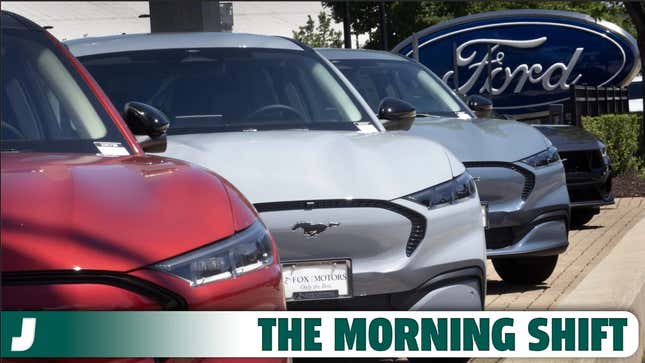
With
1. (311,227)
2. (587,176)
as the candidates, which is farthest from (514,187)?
(587,176)

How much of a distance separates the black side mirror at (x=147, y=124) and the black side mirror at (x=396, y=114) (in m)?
2.47

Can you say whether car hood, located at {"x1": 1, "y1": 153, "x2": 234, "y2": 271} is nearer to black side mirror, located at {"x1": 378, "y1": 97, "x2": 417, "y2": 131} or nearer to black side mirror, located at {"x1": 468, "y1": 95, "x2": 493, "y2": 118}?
black side mirror, located at {"x1": 378, "y1": 97, "x2": 417, "y2": 131}

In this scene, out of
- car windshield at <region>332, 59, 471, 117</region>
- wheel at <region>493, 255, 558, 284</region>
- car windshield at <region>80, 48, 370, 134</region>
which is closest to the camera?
car windshield at <region>80, 48, 370, 134</region>

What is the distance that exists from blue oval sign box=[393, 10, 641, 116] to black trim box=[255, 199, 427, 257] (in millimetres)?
24297

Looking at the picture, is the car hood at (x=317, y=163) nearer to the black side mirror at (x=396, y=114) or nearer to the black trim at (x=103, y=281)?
the black side mirror at (x=396, y=114)

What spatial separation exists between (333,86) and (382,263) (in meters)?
1.95

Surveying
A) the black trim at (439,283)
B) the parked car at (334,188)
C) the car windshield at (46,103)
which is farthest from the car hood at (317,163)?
the car windshield at (46,103)

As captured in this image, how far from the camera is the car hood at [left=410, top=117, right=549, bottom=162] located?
9.23 m

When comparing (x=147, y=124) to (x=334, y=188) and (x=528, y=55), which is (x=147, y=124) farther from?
(x=528, y=55)

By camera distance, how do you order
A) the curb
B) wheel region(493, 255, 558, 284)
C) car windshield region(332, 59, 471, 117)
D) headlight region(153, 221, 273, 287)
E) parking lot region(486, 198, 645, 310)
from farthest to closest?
1. car windshield region(332, 59, 471, 117)
2. wheel region(493, 255, 558, 284)
3. parking lot region(486, 198, 645, 310)
4. the curb
5. headlight region(153, 221, 273, 287)

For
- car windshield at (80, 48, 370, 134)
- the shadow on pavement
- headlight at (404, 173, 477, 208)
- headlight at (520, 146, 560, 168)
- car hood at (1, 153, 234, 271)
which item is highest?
car hood at (1, 153, 234, 271)

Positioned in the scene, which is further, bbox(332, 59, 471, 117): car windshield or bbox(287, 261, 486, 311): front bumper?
bbox(332, 59, 471, 117): car windshield

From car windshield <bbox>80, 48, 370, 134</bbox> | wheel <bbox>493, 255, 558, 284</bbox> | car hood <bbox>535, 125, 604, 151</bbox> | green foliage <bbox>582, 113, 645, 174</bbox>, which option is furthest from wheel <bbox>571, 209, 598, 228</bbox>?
car windshield <bbox>80, 48, 370, 134</bbox>

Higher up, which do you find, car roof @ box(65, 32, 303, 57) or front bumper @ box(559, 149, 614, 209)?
car roof @ box(65, 32, 303, 57)
